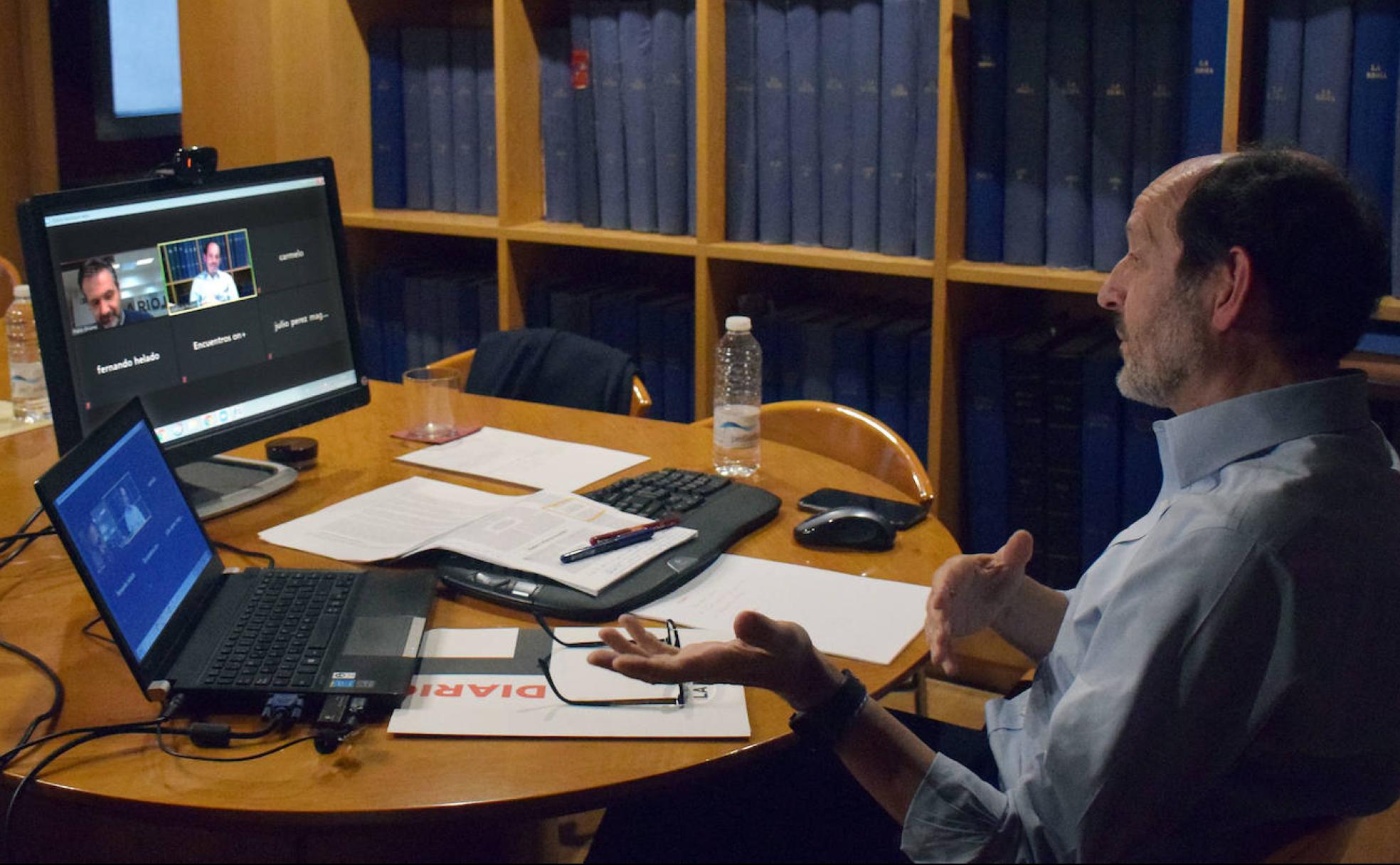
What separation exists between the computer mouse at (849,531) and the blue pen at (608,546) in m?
0.20

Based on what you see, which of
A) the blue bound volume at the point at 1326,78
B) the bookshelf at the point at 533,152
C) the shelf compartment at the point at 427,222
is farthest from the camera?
the shelf compartment at the point at 427,222

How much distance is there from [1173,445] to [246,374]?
1225 millimetres

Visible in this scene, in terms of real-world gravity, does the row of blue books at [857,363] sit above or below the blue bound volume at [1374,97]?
below

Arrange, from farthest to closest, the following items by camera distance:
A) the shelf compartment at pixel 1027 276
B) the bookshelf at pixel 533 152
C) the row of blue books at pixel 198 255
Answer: the bookshelf at pixel 533 152 < the shelf compartment at pixel 1027 276 < the row of blue books at pixel 198 255

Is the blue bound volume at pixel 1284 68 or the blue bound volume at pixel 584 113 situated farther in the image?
the blue bound volume at pixel 584 113

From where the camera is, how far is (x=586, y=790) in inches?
44.5

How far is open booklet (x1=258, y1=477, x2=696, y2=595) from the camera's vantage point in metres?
1.54

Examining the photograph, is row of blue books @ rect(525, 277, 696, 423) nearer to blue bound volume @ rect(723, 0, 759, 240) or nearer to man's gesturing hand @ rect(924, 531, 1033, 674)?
blue bound volume @ rect(723, 0, 759, 240)

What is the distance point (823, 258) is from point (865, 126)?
27cm

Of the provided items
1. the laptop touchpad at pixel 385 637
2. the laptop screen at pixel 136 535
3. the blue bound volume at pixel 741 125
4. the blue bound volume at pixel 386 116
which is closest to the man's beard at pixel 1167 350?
the laptop touchpad at pixel 385 637

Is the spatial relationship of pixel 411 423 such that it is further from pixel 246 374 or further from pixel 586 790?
pixel 586 790

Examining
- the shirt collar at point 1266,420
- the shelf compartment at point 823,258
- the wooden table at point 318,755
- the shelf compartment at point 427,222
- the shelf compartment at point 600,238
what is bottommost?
the wooden table at point 318,755

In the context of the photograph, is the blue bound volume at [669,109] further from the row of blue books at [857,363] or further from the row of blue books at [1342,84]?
the row of blue books at [1342,84]

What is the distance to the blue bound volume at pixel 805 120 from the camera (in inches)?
108
